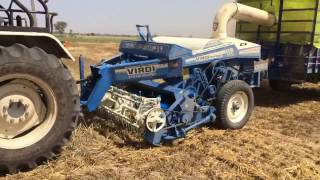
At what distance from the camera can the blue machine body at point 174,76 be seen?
4.95 metres

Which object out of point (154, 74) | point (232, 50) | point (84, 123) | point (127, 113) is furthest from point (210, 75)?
point (84, 123)

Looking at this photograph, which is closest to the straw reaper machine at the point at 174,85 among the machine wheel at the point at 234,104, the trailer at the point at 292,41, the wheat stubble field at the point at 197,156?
the machine wheel at the point at 234,104

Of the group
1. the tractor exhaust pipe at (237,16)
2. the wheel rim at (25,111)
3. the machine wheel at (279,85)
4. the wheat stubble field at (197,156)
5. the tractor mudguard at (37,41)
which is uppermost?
the tractor exhaust pipe at (237,16)

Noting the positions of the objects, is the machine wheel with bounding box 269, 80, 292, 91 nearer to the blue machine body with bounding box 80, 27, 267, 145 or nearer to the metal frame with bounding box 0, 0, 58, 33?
the blue machine body with bounding box 80, 27, 267, 145

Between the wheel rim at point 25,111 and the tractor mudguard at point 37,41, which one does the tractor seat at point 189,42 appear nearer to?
the tractor mudguard at point 37,41

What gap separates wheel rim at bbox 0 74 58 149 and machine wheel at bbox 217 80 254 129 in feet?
8.75

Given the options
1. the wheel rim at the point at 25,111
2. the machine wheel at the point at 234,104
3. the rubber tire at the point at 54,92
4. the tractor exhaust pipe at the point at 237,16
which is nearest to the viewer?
the rubber tire at the point at 54,92

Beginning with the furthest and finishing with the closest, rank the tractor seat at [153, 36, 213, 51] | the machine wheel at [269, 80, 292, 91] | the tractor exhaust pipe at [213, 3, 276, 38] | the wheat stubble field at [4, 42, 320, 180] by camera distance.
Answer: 1. the machine wheel at [269, 80, 292, 91]
2. the tractor exhaust pipe at [213, 3, 276, 38]
3. the tractor seat at [153, 36, 213, 51]
4. the wheat stubble field at [4, 42, 320, 180]

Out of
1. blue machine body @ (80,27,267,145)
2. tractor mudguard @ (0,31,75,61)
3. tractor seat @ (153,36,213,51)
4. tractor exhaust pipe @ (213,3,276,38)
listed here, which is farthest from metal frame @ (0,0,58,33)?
tractor exhaust pipe @ (213,3,276,38)

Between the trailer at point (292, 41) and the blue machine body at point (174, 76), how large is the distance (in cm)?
182

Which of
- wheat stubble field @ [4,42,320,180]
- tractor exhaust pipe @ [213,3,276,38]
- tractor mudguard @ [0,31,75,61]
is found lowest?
wheat stubble field @ [4,42,320,180]

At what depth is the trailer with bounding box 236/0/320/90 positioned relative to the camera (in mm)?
7801

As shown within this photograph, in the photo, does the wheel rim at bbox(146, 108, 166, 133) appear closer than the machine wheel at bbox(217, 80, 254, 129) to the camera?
Yes

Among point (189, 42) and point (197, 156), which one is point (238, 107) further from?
point (197, 156)
